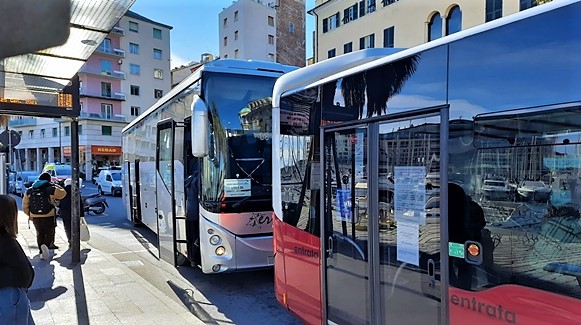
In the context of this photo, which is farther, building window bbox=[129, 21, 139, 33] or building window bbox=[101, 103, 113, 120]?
building window bbox=[129, 21, 139, 33]

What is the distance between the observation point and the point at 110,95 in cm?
4797

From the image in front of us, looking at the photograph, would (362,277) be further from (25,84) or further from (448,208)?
(25,84)

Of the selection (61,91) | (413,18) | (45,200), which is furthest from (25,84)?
(413,18)

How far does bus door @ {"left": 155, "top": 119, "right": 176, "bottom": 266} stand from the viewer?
679cm

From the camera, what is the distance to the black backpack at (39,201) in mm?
8039

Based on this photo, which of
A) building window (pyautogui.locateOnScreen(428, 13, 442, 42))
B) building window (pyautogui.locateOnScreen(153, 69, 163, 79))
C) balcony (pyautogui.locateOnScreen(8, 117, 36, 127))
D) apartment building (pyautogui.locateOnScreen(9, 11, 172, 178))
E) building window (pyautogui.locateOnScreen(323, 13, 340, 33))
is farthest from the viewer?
building window (pyautogui.locateOnScreen(153, 69, 163, 79))

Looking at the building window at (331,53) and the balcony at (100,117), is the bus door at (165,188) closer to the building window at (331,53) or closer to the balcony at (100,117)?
the building window at (331,53)

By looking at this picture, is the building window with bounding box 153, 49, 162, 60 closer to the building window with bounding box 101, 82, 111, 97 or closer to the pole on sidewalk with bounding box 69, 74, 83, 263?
the building window with bounding box 101, 82, 111, 97

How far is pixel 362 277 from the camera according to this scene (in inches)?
132

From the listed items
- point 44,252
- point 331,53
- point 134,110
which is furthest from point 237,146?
point 134,110

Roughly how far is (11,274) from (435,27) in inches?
1049

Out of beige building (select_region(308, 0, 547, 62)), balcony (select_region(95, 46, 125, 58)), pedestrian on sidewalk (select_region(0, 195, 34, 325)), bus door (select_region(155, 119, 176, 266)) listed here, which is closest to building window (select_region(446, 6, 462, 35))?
beige building (select_region(308, 0, 547, 62))

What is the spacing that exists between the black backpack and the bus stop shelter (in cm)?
102

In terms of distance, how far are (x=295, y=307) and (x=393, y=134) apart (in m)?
2.27
